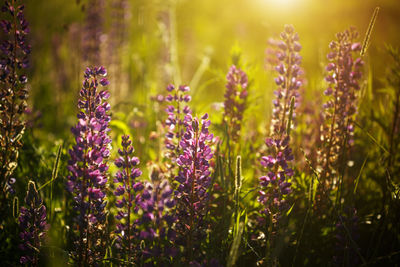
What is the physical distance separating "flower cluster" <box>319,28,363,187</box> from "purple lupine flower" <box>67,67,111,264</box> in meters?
1.24

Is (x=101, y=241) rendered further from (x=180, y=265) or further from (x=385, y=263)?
(x=385, y=263)

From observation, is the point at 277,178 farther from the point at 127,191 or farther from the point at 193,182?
the point at 127,191

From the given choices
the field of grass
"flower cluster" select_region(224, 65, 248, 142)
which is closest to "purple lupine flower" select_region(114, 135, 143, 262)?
the field of grass

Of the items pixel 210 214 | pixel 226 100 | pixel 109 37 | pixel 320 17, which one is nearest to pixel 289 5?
pixel 320 17

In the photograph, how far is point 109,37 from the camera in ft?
16.8

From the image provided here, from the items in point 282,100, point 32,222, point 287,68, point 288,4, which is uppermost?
point 288,4

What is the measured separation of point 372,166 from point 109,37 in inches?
150

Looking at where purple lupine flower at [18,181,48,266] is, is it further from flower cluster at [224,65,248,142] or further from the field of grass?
flower cluster at [224,65,248,142]

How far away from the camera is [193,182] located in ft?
5.22

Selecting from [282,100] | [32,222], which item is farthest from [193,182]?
[282,100]

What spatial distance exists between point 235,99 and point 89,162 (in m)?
1.17

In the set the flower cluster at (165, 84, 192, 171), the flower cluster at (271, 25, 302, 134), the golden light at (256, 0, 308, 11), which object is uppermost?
the golden light at (256, 0, 308, 11)

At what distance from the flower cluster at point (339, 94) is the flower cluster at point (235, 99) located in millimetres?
530

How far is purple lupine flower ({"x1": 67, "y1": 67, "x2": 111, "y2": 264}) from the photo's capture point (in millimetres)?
1521
